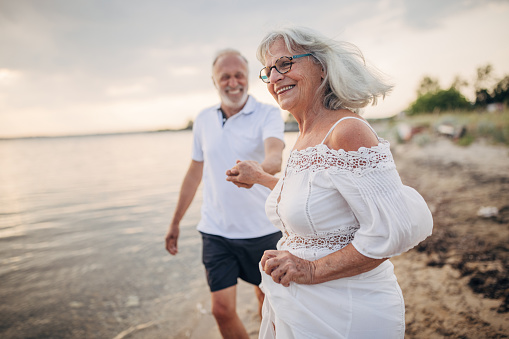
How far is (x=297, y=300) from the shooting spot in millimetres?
1361

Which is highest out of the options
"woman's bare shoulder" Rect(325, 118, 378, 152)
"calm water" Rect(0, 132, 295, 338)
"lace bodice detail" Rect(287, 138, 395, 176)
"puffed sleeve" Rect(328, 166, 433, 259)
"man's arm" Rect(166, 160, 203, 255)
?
"woman's bare shoulder" Rect(325, 118, 378, 152)

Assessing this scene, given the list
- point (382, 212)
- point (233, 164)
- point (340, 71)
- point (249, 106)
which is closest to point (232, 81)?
point (249, 106)

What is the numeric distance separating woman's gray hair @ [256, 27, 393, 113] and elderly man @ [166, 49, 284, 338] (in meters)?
0.95

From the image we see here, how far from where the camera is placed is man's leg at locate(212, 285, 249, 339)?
244 cm

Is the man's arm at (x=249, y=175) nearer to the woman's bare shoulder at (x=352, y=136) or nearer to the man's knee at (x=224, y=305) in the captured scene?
the woman's bare shoulder at (x=352, y=136)

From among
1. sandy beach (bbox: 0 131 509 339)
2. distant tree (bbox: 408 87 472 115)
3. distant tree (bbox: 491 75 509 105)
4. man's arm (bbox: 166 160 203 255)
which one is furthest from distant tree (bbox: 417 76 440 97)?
man's arm (bbox: 166 160 203 255)

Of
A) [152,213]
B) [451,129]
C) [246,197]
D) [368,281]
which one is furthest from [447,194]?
[451,129]

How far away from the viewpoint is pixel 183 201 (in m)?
3.10

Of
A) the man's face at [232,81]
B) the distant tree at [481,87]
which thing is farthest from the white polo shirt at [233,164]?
the distant tree at [481,87]

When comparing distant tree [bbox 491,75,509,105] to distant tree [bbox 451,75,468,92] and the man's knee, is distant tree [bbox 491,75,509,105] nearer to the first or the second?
distant tree [bbox 451,75,468,92]

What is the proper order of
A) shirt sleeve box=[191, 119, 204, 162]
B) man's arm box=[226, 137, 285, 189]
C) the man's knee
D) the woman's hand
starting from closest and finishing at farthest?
the woman's hand, man's arm box=[226, 137, 285, 189], the man's knee, shirt sleeve box=[191, 119, 204, 162]

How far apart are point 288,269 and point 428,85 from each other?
70350 mm

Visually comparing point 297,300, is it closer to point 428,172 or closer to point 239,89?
point 239,89

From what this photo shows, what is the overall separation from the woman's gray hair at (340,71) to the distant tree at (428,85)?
68263 mm
